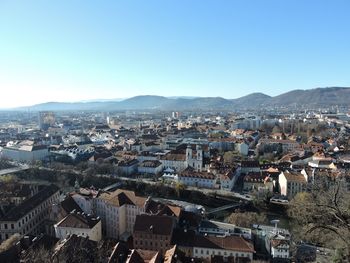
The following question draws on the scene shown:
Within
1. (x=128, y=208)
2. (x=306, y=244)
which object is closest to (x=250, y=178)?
(x=306, y=244)

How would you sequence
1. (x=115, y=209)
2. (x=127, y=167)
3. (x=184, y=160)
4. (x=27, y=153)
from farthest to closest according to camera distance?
(x=27, y=153)
(x=184, y=160)
(x=127, y=167)
(x=115, y=209)

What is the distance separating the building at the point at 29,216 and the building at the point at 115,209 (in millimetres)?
3707

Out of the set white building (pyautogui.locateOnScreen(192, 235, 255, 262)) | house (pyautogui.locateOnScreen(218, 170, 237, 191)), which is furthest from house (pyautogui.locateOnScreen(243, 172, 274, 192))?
white building (pyautogui.locateOnScreen(192, 235, 255, 262))

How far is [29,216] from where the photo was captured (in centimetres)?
3103

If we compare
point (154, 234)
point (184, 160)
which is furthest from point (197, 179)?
point (154, 234)

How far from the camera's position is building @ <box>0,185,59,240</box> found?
2908 centimetres

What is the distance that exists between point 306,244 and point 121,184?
85.9 ft

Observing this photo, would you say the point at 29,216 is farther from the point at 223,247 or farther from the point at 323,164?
the point at 323,164

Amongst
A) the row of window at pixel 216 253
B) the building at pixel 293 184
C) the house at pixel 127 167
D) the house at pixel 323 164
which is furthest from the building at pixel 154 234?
the house at pixel 323 164

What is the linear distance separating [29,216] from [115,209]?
797cm

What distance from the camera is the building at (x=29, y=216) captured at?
29.1 metres

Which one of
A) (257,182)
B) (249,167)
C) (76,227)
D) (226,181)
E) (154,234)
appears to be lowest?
(257,182)

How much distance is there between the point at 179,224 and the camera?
96.6 feet

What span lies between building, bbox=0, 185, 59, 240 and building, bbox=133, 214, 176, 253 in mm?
10835
